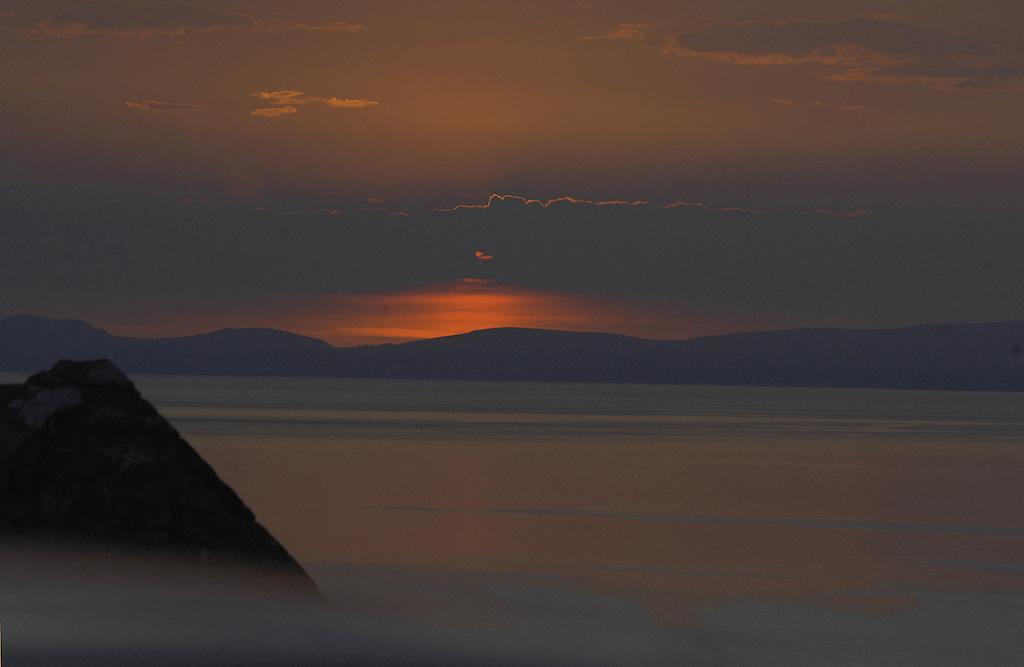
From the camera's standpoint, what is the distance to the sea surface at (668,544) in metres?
24.0

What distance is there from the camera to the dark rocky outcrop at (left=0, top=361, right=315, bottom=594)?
2217 centimetres

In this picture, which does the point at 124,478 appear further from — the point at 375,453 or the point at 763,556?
the point at 375,453

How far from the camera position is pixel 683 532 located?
3994 centimetres

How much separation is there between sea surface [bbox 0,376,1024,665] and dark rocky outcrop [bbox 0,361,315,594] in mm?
3150

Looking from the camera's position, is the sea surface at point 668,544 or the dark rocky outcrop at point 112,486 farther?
the sea surface at point 668,544

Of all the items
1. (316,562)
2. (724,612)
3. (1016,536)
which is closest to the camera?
(724,612)

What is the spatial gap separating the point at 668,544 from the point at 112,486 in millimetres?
17731

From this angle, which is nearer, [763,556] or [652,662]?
[652,662]

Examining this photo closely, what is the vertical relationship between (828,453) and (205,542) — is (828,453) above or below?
above

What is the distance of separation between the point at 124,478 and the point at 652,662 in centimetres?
785

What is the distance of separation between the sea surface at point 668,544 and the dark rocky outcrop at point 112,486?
3.15 meters

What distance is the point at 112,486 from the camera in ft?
73.0

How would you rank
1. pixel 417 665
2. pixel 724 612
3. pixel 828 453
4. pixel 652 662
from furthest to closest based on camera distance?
1. pixel 828 453
2. pixel 724 612
3. pixel 652 662
4. pixel 417 665

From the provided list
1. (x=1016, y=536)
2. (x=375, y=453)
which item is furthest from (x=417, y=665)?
(x=375, y=453)
